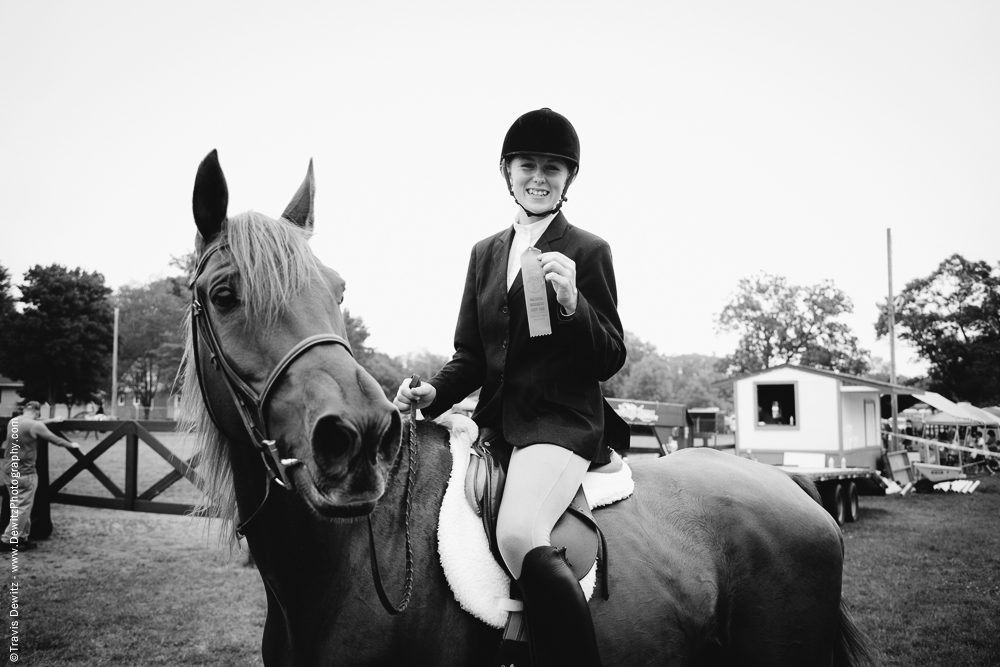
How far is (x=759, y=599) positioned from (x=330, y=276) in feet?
7.34

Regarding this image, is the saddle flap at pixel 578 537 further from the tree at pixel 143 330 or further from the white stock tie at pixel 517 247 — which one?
the tree at pixel 143 330

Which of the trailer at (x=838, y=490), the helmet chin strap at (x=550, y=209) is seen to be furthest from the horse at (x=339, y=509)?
the trailer at (x=838, y=490)

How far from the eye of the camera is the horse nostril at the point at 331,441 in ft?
4.74

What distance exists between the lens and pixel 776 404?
1852 cm

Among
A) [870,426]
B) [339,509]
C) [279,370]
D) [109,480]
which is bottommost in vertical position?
[870,426]

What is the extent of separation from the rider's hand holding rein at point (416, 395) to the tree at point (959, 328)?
180 ft

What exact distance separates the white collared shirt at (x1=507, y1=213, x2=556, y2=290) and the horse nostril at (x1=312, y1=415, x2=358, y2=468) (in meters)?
1.14

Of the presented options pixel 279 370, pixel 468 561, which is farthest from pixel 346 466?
pixel 468 561

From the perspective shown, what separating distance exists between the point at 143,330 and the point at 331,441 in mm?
70380

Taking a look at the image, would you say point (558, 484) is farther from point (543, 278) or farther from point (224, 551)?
point (224, 551)

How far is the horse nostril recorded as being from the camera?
4.74ft

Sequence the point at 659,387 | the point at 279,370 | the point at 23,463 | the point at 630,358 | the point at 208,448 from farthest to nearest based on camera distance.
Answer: the point at 630,358 → the point at 659,387 → the point at 23,463 → the point at 208,448 → the point at 279,370

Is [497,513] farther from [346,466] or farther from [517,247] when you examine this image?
[517,247]

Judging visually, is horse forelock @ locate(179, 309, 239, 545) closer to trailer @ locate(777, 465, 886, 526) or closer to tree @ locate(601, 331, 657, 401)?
trailer @ locate(777, 465, 886, 526)
